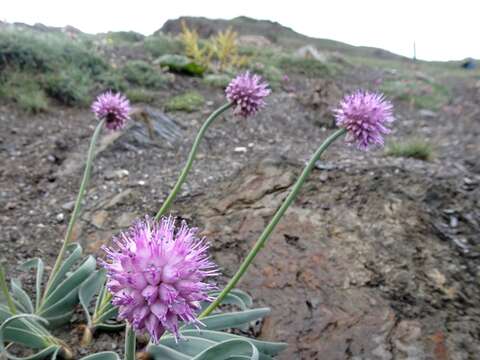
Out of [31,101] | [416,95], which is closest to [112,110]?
[31,101]

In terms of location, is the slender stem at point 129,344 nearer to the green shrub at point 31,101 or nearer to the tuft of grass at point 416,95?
the green shrub at point 31,101

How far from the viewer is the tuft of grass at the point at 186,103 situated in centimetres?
734

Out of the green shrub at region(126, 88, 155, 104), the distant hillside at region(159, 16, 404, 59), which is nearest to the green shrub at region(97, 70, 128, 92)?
the green shrub at region(126, 88, 155, 104)

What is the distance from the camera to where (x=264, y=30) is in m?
48.2

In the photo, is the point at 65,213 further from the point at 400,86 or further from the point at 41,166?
the point at 400,86

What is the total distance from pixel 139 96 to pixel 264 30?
1701 inches

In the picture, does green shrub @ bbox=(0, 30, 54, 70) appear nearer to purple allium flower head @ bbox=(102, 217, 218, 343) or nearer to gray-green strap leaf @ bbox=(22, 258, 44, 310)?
gray-green strap leaf @ bbox=(22, 258, 44, 310)

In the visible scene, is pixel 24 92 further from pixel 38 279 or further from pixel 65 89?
pixel 38 279

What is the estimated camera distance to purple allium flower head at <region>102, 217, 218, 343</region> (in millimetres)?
1285

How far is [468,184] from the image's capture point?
416 cm

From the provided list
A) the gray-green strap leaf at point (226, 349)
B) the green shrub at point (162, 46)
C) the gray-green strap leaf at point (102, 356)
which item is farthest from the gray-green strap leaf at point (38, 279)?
the green shrub at point (162, 46)

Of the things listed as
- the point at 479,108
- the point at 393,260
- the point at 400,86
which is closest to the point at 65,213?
the point at 393,260

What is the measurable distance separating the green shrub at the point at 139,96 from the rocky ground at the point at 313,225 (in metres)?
1.97

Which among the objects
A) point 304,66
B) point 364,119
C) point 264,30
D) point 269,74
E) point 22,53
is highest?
point 264,30
